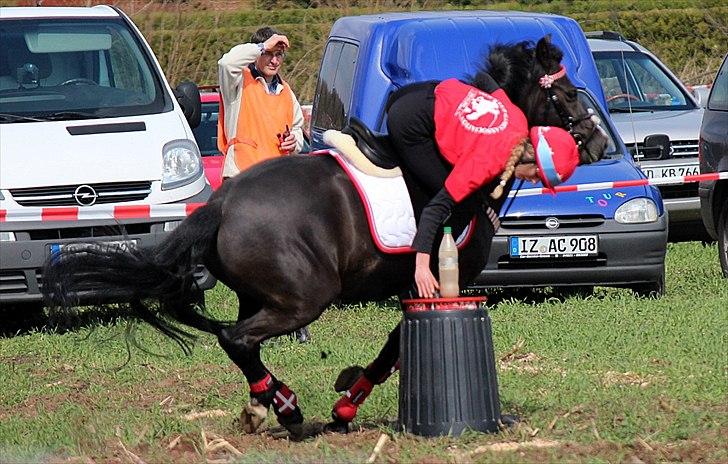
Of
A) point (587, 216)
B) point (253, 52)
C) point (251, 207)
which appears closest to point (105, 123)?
point (253, 52)

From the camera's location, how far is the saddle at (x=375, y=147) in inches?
→ 260

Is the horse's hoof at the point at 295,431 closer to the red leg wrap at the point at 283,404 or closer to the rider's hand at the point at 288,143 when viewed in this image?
the red leg wrap at the point at 283,404

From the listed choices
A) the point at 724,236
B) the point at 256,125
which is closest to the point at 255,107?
the point at 256,125

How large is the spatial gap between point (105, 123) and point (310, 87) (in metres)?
11.9

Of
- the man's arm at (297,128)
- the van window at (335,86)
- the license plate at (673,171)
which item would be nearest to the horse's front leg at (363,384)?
the man's arm at (297,128)

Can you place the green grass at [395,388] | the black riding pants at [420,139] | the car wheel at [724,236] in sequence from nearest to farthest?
the green grass at [395,388] → the black riding pants at [420,139] → the car wheel at [724,236]

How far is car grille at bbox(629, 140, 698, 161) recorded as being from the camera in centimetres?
1424

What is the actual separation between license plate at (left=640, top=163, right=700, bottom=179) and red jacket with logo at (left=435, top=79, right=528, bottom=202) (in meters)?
8.19

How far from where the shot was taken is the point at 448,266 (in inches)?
252

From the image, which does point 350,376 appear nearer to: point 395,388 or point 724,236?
point 395,388

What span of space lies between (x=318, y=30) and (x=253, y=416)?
17685 millimetres

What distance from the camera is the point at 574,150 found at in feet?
21.1

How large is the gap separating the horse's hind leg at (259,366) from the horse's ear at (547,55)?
1630 mm

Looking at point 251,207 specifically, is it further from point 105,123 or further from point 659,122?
point 659,122
